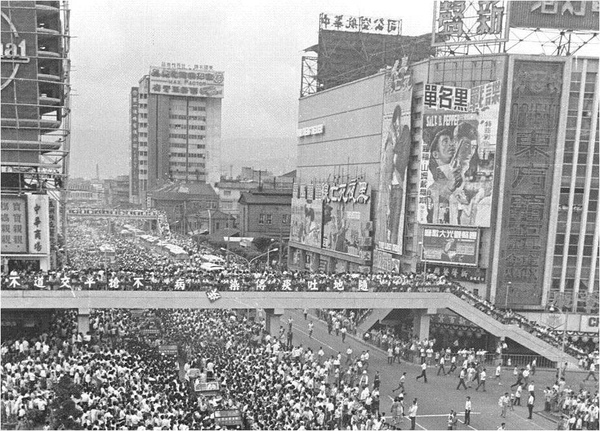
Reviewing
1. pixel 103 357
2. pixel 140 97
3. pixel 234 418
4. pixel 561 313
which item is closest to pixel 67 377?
pixel 103 357

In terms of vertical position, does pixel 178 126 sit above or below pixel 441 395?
above

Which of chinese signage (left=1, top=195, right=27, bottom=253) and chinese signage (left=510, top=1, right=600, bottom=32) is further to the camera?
chinese signage (left=510, top=1, right=600, bottom=32)

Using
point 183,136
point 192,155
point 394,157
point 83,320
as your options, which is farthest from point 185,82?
point 83,320

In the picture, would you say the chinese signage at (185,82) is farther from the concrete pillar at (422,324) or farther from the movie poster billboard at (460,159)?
the concrete pillar at (422,324)

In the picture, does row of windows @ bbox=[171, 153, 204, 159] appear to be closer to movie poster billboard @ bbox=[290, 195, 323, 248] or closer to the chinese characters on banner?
movie poster billboard @ bbox=[290, 195, 323, 248]

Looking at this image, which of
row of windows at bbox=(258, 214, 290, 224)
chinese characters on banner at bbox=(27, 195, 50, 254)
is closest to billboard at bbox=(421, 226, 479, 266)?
chinese characters on banner at bbox=(27, 195, 50, 254)

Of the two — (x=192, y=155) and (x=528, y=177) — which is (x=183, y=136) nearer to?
(x=192, y=155)

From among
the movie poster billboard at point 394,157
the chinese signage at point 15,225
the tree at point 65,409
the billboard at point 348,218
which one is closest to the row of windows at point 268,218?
the billboard at point 348,218
